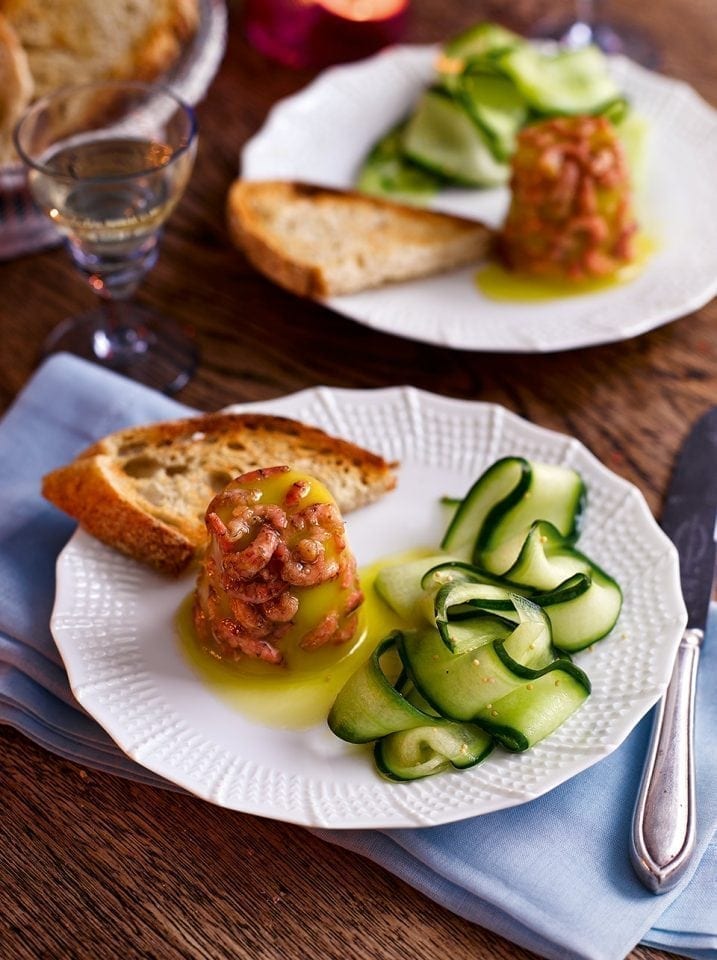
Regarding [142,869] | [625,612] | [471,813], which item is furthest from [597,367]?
[142,869]

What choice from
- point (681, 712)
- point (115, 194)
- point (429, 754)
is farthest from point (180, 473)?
point (681, 712)

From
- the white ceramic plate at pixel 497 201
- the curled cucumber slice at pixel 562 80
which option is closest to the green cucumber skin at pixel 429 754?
the white ceramic plate at pixel 497 201

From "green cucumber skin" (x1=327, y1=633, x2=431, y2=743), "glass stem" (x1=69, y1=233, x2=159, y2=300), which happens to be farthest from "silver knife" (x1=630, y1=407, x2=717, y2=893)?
"glass stem" (x1=69, y1=233, x2=159, y2=300)

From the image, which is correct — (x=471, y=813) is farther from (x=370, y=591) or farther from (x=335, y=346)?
(x=335, y=346)

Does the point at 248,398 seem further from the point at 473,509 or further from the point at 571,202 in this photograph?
the point at 571,202

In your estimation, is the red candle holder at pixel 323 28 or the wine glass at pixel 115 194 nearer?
the wine glass at pixel 115 194

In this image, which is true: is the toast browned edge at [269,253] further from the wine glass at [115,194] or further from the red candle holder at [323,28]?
the red candle holder at [323,28]

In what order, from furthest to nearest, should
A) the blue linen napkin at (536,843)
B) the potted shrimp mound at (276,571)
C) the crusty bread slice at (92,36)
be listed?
the crusty bread slice at (92,36) → the potted shrimp mound at (276,571) → the blue linen napkin at (536,843)
